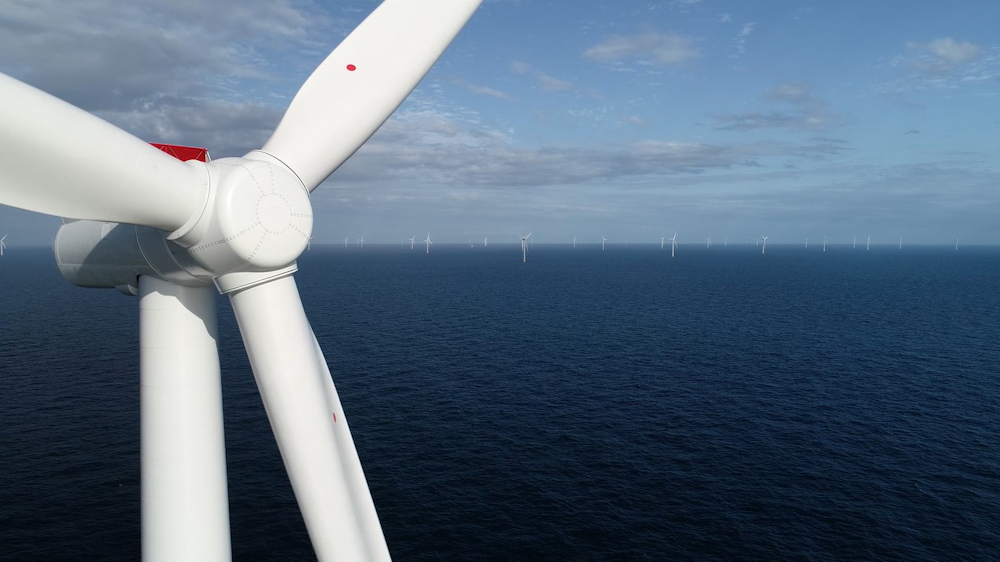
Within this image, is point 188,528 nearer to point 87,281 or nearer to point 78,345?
point 87,281

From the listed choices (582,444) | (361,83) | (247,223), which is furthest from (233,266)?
(582,444)

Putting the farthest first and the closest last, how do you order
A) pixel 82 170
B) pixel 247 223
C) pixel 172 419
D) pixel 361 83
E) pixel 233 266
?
pixel 361 83, pixel 172 419, pixel 233 266, pixel 247 223, pixel 82 170

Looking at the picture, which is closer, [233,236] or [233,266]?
[233,236]

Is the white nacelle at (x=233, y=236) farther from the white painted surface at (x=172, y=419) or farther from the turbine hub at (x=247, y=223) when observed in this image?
the white painted surface at (x=172, y=419)

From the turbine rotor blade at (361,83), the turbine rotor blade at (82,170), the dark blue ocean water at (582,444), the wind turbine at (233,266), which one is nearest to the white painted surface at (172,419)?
the wind turbine at (233,266)

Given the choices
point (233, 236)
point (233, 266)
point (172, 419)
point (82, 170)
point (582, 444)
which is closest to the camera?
point (82, 170)

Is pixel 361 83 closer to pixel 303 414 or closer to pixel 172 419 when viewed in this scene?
pixel 303 414

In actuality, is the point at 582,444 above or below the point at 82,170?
below

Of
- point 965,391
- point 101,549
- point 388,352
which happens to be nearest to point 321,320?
point 388,352
